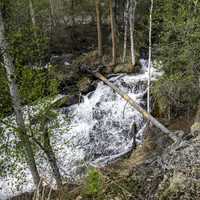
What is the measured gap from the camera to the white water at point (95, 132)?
1405cm

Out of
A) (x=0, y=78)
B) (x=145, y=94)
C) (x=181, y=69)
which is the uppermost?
(x=0, y=78)

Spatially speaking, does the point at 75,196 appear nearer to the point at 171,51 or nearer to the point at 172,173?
the point at 172,173

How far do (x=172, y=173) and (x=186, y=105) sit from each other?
11.3m

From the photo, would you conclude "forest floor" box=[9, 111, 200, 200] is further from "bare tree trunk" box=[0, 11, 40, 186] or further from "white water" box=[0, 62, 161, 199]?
"white water" box=[0, 62, 161, 199]

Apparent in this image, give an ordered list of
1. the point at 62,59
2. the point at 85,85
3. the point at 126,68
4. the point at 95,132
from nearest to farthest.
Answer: the point at 95,132 → the point at 85,85 → the point at 126,68 → the point at 62,59

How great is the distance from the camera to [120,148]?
15.2 meters

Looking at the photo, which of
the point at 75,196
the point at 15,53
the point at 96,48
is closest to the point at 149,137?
the point at 15,53

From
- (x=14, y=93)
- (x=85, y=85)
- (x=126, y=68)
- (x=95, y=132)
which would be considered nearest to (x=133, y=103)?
(x=95, y=132)

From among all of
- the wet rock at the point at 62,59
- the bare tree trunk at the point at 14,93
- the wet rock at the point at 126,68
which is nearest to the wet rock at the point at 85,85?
the wet rock at the point at 126,68

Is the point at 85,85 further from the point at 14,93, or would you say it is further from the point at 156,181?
the point at 156,181

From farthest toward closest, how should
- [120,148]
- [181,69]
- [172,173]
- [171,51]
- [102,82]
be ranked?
[102,82] → [120,148] → [181,69] → [171,51] → [172,173]

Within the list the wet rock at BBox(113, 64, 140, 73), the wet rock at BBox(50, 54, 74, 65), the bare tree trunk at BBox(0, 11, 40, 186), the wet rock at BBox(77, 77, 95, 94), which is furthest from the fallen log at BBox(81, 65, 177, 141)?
the bare tree trunk at BBox(0, 11, 40, 186)

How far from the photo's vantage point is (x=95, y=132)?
54.4 feet

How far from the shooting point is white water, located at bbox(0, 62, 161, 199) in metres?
14.1
